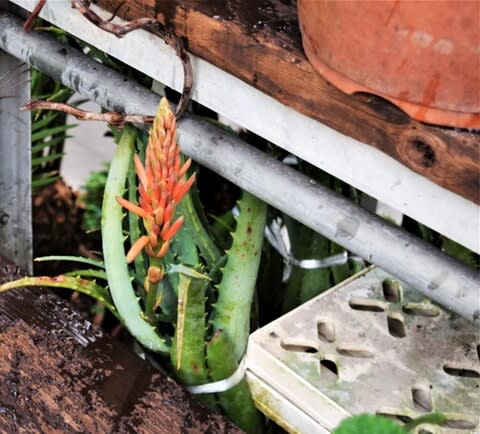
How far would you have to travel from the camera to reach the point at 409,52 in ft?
Answer: 2.62

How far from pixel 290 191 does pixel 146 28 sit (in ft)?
0.87

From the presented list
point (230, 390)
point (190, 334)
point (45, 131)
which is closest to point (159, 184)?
point (190, 334)

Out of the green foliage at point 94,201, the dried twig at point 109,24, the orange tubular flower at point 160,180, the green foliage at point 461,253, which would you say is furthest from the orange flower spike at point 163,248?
the green foliage at point 94,201

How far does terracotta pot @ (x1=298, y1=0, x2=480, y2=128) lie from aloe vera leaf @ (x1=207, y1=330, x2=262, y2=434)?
1.50 feet

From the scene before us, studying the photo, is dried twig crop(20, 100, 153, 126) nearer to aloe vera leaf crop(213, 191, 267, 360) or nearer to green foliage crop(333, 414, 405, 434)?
aloe vera leaf crop(213, 191, 267, 360)

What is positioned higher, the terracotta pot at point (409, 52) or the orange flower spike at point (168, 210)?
the terracotta pot at point (409, 52)

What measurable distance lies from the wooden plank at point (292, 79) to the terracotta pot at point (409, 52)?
0.06ft

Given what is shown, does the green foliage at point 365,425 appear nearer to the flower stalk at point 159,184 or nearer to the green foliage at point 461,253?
the flower stalk at point 159,184

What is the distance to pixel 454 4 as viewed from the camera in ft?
2.47

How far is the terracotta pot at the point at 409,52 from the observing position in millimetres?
769

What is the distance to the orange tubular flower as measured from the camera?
91 centimetres

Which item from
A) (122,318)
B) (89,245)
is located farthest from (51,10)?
(89,245)

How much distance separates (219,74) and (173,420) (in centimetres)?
45

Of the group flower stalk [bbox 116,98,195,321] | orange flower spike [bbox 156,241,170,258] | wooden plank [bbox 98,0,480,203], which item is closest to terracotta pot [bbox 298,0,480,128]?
wooden plank [bbox 98,0,480,203]
